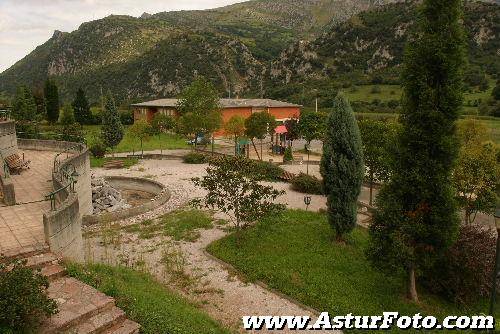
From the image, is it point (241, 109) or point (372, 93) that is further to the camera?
point (372, 93)

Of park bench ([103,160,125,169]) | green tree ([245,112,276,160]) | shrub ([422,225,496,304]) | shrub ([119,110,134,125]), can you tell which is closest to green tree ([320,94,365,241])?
shrub ([422,225,496,304])

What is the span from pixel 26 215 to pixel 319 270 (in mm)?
8905

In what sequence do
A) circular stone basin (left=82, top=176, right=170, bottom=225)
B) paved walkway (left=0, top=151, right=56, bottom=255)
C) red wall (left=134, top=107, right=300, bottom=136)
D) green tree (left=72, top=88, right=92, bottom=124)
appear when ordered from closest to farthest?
paved walkway (left=0, top=151, right=56, bottom=255) → circular stone basin (left=82, top=176, right=170, bottom=225) → red wall (left=134, top=107, right=300, bottom=136) → green tree (left=72, top=88, right=92, bottom=124)

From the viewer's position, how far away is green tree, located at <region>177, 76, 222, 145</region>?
3675 centimetres

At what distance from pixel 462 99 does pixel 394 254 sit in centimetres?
447

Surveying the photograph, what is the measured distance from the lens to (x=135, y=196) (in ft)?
79.8

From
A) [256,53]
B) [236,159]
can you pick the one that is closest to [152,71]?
[256,53]

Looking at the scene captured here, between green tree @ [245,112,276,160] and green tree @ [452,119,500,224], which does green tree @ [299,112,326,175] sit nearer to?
green tree @ [245,112,276,160]

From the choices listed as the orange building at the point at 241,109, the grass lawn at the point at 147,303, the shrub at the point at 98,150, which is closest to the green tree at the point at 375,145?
the grass lawn at the point at 147,303

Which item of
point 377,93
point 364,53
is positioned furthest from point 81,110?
point 364,53

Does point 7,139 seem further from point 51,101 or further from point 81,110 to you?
point 81,110

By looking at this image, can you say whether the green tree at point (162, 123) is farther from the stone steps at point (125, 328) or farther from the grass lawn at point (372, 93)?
the stone steps at point (125, 328)

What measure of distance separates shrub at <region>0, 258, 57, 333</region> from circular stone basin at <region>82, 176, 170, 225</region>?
38.5 ft

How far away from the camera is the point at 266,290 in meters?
11.7
